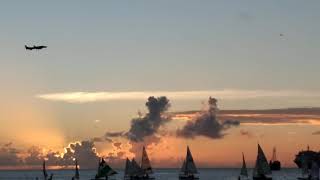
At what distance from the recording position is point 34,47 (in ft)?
451
